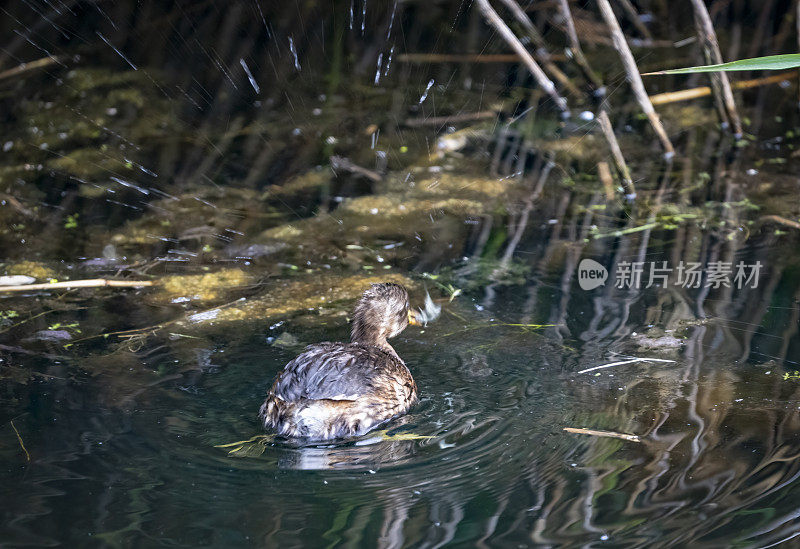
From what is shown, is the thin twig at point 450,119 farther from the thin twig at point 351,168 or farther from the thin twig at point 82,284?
the thin twig at point 82,284

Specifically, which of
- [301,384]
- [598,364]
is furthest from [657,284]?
[301,384]

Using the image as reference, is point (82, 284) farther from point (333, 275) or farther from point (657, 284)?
point (657, 284)

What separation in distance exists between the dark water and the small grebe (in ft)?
0.31

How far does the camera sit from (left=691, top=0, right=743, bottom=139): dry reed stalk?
22.4 feet

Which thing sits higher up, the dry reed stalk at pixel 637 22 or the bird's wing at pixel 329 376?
the dry reed stalk at pixel 637 22

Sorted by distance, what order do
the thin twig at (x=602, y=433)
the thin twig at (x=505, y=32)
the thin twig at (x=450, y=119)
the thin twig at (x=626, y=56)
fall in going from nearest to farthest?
the thin twig at (x=602, y=433) < the thin twig at (x=505, y=32) < the thin twig at (x=626, y=56) < the thin twig at (x=450, y=119)

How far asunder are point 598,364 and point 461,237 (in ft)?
6.77

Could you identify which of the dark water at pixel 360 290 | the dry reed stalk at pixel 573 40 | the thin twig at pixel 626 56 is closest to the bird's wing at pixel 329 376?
the dark water at pixel 360 290

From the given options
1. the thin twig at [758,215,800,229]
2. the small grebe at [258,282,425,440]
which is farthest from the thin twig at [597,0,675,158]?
the small grebe at [258,282,425,440]

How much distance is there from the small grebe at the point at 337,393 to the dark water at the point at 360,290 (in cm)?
9

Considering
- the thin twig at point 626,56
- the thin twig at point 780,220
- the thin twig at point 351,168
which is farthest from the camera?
the thin twig at point 351,168

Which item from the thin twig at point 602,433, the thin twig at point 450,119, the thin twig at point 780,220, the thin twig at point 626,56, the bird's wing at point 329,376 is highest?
the thin twig at point 626,56

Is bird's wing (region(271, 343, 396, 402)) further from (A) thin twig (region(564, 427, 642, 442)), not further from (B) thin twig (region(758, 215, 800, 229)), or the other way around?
(B) thin twig (region(758, 215, 800, 229))

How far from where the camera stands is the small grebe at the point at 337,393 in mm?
3982
